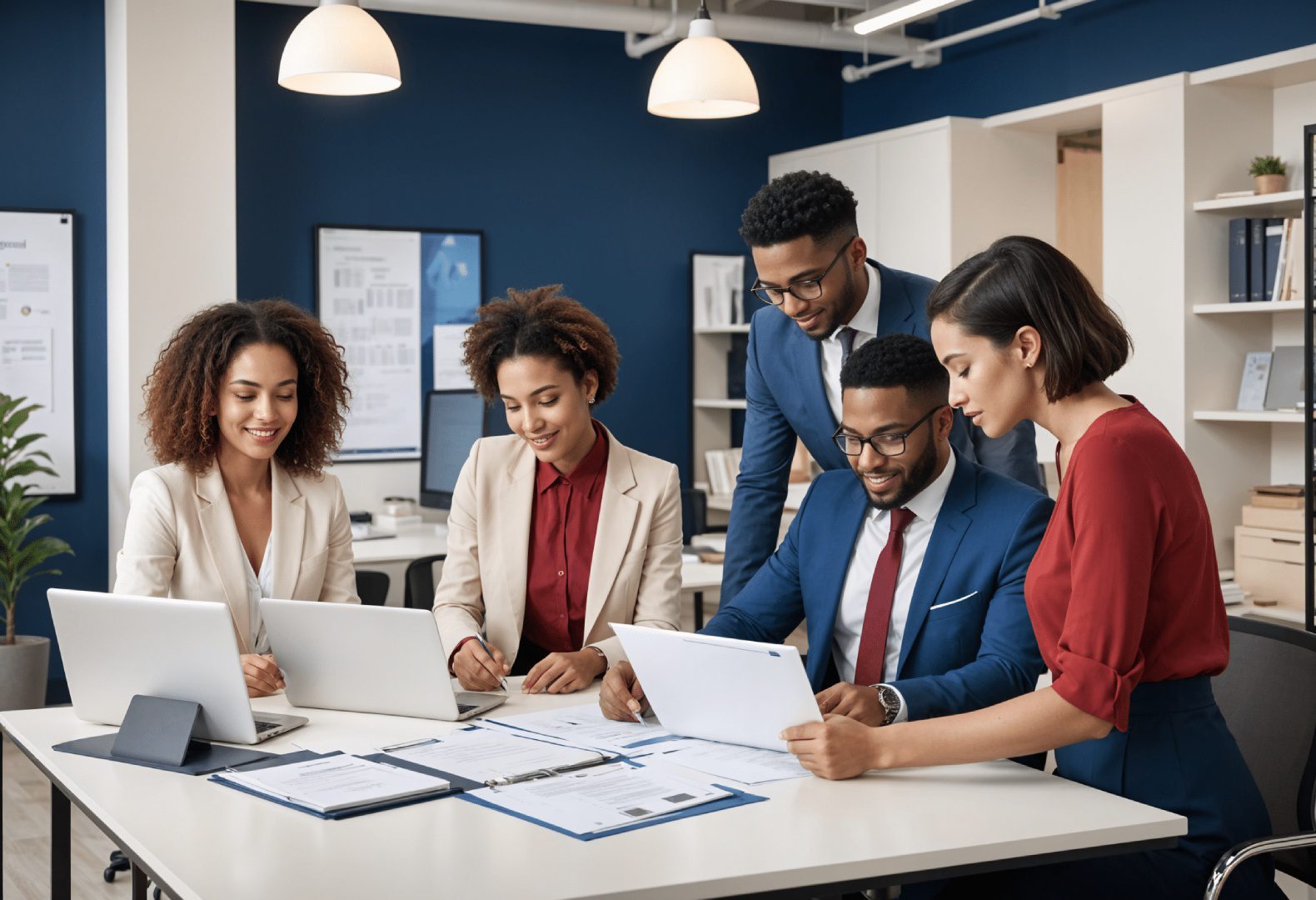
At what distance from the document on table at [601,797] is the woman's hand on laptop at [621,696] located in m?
0.25

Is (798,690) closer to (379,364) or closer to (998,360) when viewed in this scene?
(998,360)

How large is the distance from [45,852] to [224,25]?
123 inches

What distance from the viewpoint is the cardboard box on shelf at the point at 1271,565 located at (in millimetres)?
4539

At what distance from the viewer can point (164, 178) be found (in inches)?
205

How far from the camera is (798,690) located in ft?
5.92

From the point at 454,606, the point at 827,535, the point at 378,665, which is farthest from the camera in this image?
the point at 454,606

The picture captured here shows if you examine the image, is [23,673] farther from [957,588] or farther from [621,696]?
[957,588]

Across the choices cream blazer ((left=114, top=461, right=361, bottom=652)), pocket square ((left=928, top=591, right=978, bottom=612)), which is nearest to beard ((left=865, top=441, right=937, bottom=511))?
pocket square ((left=928, top=591, right=978, bottom=612))

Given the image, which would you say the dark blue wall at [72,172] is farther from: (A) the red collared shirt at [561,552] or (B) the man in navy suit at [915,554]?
(B) the man in navy suit at [915,554]

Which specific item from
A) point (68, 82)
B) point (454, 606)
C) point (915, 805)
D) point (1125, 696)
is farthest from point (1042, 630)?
point (68, 82)

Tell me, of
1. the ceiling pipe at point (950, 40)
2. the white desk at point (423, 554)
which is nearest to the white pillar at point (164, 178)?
the white desk at point (423, 554)

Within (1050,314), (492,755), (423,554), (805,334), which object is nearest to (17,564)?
(423,554)

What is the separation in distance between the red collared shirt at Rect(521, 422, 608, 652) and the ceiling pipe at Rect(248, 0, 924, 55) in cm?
312

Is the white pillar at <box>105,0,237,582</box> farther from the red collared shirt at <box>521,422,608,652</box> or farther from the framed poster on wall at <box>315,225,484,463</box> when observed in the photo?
the red collared shirt at <box>521,422,608,652</box>
